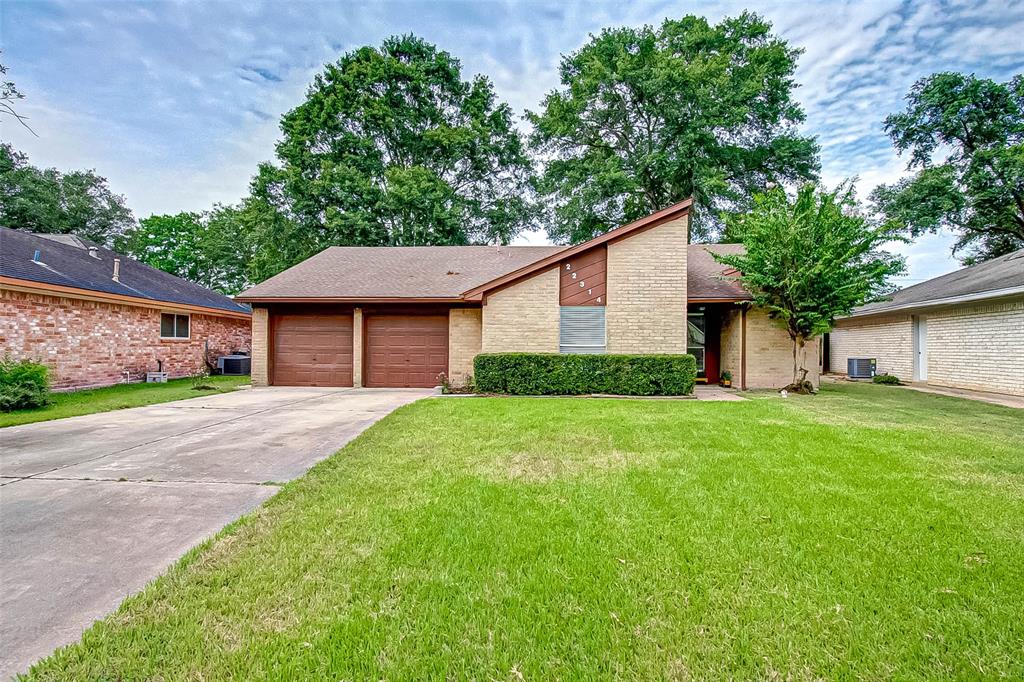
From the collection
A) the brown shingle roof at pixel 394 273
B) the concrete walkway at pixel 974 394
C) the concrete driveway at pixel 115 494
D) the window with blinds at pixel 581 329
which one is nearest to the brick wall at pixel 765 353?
the concrete walkway at pixel 974 394

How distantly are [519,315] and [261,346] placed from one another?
8.18 m

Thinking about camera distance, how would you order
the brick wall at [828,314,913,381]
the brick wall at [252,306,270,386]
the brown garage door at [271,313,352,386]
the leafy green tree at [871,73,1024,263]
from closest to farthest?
the brick wall at [252,306,270,386] → the brown garage door at [271,313,352,386] → the brick wall at [828,314,913,381] → the leafy green tree at [871,73,1024,263]

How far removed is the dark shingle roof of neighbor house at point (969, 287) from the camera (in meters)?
10.4

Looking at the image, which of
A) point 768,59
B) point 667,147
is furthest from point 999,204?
point 667,147

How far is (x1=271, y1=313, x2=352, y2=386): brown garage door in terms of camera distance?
43.0 feet

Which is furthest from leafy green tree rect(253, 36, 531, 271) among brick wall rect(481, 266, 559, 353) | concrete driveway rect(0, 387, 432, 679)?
concrete driveway rect(0, 387, 432, 679)

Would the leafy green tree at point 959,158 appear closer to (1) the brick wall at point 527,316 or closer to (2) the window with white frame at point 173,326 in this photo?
(1) the brick wall at point 527,316

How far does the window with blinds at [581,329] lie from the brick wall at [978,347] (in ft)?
33.3

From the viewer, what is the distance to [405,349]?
512 inches

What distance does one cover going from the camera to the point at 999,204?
20766 mm

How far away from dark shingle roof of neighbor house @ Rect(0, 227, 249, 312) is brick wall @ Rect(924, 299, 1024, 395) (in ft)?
79.3

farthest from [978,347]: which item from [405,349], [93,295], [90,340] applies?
[90,340]

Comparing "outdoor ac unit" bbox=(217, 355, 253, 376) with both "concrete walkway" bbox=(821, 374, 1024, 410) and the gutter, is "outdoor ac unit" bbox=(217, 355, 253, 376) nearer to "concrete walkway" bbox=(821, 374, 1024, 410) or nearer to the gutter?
the gutter

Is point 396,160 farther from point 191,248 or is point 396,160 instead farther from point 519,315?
point 191,248
